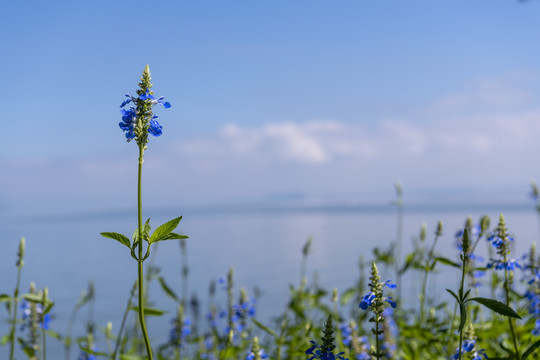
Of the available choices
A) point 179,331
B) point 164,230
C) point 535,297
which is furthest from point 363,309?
point 179,331

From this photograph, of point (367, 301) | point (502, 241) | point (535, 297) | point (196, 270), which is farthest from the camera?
point (196, 270)

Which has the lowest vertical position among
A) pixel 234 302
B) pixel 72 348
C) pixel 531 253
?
pixel 72 348

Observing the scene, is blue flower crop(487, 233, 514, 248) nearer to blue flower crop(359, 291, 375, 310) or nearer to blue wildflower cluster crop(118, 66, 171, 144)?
blue flower crop(359, 291, 375, 310)

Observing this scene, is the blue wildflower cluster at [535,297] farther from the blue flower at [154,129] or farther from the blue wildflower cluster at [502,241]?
the blue flower at [154,129]

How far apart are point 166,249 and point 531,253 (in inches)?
631

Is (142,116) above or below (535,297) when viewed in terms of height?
above

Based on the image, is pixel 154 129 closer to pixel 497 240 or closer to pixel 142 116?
pixel 142 116

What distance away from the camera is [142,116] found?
1812 millimetres

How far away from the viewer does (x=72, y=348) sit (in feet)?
25.7

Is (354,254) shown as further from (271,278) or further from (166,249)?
(166,249)

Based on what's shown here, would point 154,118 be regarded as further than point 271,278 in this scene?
No

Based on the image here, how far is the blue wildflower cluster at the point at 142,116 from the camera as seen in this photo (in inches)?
70.6

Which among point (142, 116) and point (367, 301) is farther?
point (367, 301)

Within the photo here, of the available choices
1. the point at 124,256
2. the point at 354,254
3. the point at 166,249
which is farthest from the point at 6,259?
the point at 354,254
